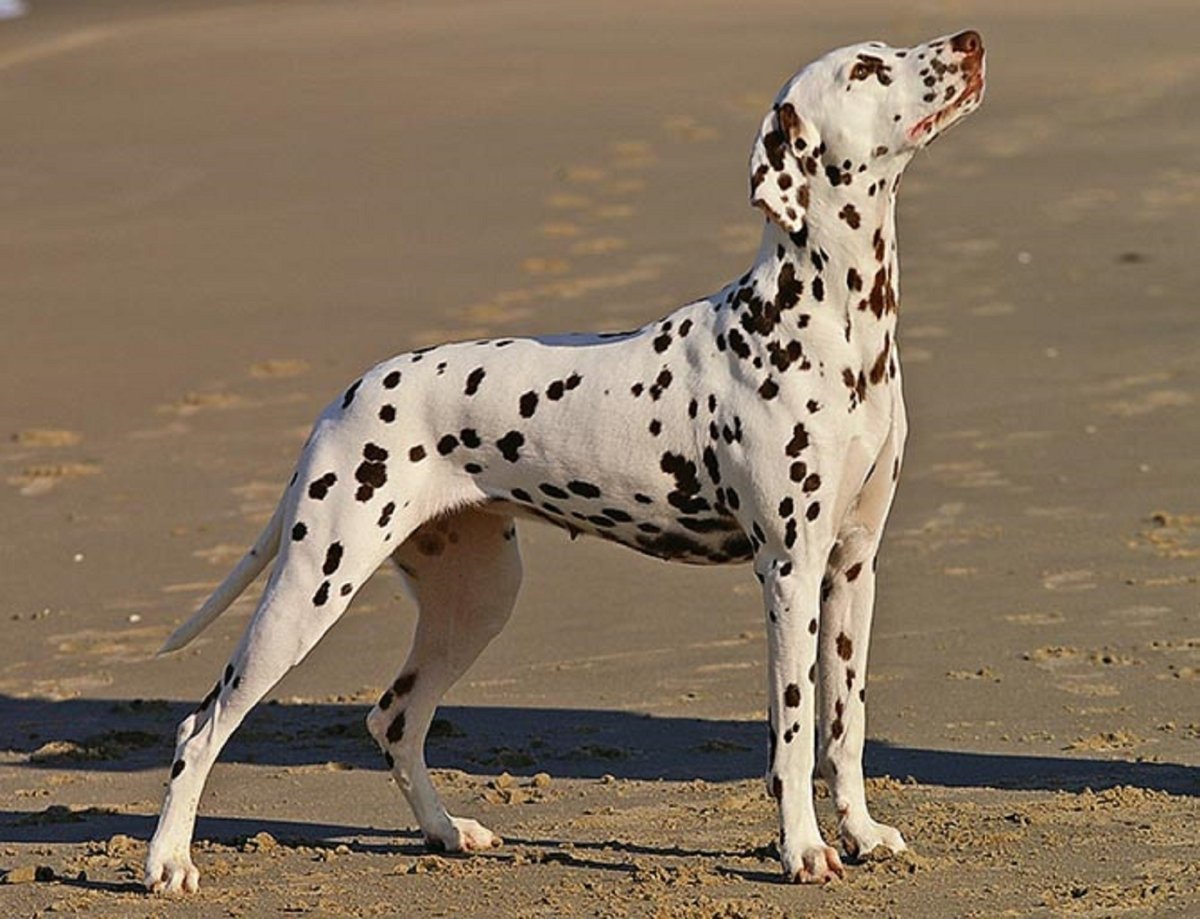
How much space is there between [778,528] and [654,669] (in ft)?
9.16

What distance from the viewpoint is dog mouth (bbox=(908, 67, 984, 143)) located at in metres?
6.77

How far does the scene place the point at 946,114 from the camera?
6770 mm

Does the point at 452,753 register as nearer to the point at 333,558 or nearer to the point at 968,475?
the point at 333,558

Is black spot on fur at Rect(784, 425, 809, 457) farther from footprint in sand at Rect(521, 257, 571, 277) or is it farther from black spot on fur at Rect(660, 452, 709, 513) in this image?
footprint in sand at Rect(521, 257, 571, 277)

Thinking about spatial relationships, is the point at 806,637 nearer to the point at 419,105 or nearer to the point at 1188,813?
the point at 1188,813

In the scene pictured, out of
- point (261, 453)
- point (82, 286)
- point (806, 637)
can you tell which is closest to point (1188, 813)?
point (806, 637)

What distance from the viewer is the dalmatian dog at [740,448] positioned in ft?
22.4

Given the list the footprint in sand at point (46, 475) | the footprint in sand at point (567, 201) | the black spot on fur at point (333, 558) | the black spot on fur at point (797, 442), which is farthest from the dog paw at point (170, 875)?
the footprint in sand at point (567, 201)

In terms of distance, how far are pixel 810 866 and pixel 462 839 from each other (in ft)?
3.70

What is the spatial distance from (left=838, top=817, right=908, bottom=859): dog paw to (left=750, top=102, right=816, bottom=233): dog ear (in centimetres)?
162

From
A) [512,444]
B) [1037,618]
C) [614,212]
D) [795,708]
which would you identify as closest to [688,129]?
[614,212]

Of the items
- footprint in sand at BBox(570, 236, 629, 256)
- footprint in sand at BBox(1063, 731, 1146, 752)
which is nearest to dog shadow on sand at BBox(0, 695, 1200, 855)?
footprint in sand at BBox(1063, 731, 1146, 752)

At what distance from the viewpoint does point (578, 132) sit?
24.3 metres

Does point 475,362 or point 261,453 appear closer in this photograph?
point 475,362
